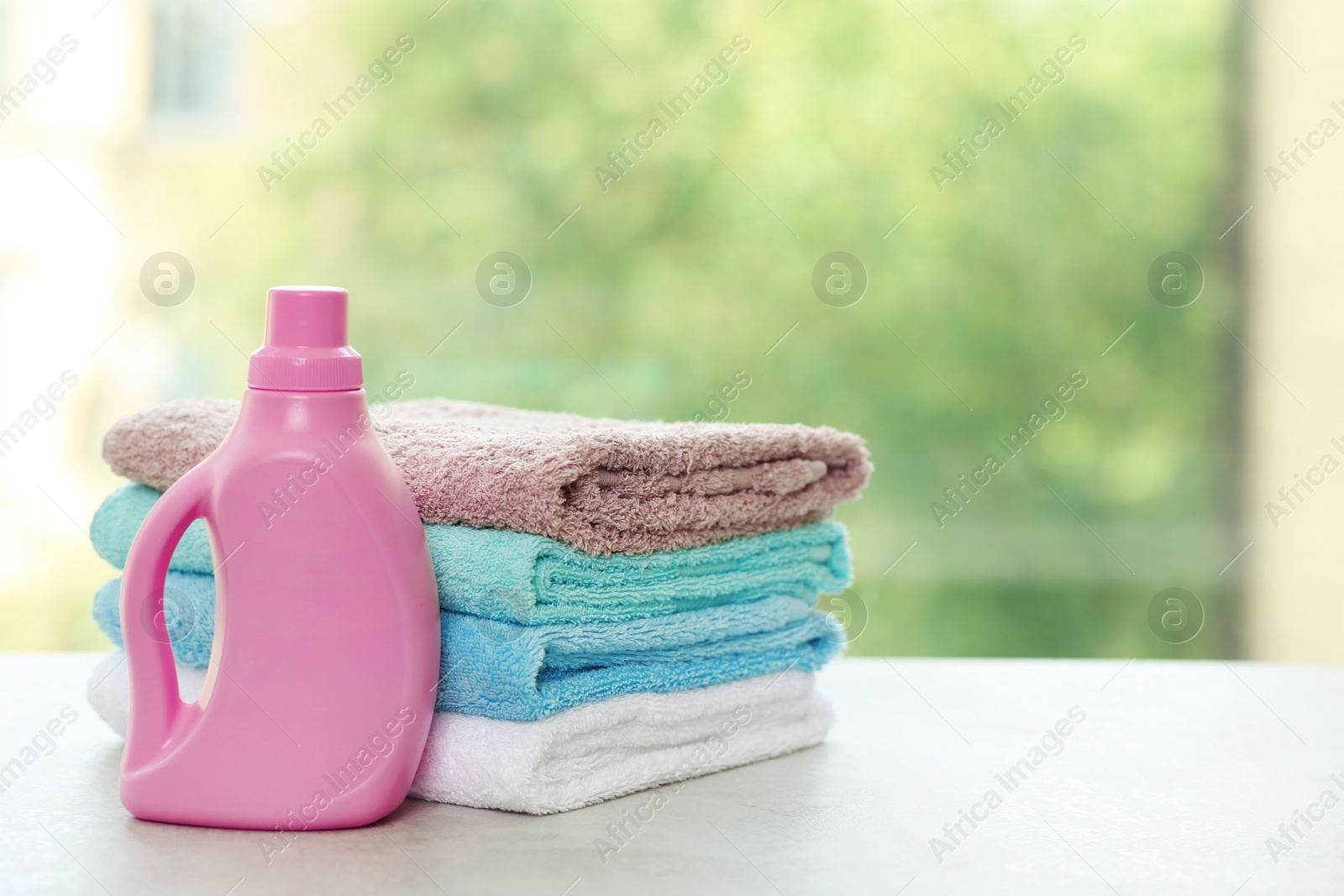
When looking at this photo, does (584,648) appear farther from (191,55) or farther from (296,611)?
(191,55)

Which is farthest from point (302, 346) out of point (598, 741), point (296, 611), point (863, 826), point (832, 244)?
point (832, 244)

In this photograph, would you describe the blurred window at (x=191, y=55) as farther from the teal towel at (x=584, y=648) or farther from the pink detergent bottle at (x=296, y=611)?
the pink detergent bottle at (x=296, y=611)

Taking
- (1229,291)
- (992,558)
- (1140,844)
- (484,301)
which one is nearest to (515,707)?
(1140,844)

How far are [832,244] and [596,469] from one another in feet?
5.45

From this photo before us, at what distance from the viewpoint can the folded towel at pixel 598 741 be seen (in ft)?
2.10

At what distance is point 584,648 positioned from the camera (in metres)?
0.65

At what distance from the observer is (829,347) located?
2.23m

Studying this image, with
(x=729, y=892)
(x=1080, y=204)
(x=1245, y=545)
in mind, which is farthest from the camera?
(x=1245, y=545)

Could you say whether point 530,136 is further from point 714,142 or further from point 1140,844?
point 1140,844

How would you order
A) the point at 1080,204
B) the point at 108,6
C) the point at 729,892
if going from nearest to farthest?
the point at 729,892, the point at 108,6, the point at 1080,204

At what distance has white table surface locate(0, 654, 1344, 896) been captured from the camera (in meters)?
0.56

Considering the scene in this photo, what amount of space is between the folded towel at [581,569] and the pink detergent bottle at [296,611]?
0.10 ft

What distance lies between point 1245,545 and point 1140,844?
202 cm

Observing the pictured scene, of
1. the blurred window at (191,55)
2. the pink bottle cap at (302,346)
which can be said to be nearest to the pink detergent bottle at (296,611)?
the pink bottle cap at (302,346)
